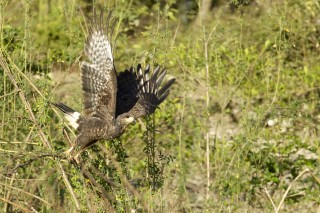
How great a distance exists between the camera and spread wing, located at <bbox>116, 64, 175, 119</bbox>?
300 inches

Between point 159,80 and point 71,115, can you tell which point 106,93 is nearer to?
point 71,115

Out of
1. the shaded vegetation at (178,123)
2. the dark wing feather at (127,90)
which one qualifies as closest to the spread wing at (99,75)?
the shaded vegetation at (178,123)

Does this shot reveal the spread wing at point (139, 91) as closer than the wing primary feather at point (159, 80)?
Yes

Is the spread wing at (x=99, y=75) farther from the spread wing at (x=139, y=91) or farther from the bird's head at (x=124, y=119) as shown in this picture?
the spread wing at (x=139, y=91)

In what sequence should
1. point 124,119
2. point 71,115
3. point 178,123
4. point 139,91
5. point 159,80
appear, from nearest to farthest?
point 124,119 < point 71,115 < point 159,80 < point 139,91 < point 178,123

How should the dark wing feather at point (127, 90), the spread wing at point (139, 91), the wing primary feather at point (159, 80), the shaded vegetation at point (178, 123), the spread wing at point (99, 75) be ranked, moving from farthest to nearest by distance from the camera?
1. the dark wing feather at point (127, 90)
2. the wing primary feather at point (159, 80)
3. the spread wing at point (139, 91)
4. the spread wing at point (99, 75)
5. the shaded vegetation at point (178, 123)

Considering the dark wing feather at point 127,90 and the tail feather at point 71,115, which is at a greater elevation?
the dark wing feather at point 127,90

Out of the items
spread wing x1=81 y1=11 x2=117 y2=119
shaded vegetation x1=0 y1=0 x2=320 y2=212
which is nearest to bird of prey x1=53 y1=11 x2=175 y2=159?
spread wing x1=81 y1=11 x2=117 y2=119

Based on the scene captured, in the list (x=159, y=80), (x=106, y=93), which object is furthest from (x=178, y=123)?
(x=106, y=93)

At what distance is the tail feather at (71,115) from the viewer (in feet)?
24.8

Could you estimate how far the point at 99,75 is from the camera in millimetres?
7645

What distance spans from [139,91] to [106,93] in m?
0.39

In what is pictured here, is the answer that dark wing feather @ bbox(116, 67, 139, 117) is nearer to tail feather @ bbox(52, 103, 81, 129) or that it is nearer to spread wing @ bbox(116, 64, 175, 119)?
spread wing @ bbox(116, 64, 175, 119)

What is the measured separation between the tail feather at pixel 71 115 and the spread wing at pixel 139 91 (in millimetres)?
434
